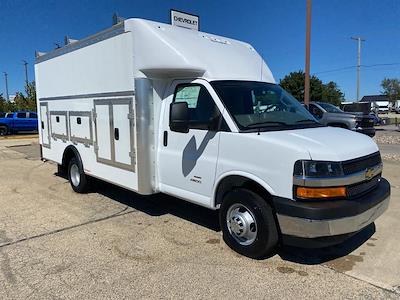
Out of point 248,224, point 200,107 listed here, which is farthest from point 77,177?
point 248,224

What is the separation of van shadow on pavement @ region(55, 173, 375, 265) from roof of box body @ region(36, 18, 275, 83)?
7.33ft

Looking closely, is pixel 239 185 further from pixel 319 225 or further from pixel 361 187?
pixel 361 187

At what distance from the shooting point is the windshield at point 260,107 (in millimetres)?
4555

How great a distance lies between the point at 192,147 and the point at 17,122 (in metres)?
26.2

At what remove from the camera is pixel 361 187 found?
4.11 metres

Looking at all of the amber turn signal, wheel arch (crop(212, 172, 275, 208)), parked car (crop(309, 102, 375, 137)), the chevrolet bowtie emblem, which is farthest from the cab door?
parked car (crop(309, 102, 375, 137))

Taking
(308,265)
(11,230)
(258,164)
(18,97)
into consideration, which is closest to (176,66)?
(258,164)

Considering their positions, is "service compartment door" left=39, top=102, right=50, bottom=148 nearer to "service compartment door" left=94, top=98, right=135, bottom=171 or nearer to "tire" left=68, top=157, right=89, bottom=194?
"tire" left=68, top=157, right=89, bottom=194

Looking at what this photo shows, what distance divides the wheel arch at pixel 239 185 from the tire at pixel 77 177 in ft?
11.5

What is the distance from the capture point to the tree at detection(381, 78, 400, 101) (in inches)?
3156

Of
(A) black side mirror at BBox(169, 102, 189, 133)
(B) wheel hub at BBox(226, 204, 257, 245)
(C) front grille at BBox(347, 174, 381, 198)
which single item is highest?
(A) black side mirror at BBox(169, 102, 189, 133)

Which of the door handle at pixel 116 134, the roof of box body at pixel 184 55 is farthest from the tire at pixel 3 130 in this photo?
the roof of box body at pixel 184 55

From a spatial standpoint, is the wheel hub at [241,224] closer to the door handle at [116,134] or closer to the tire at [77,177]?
the door handle at [116,134]

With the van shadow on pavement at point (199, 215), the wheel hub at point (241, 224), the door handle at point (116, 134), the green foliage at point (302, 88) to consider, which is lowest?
the van shadow on pavement at point (199, 215)
